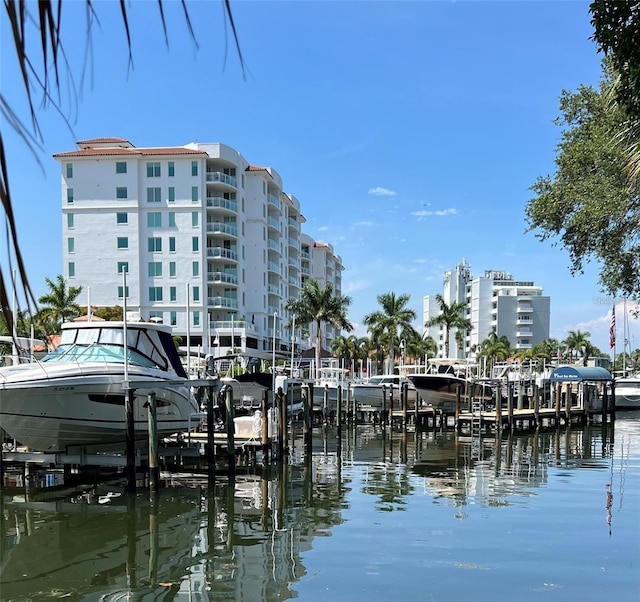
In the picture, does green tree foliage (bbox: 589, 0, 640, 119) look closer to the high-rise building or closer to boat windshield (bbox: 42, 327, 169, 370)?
boat windshield (bbox: 42, 327, 169, 370)

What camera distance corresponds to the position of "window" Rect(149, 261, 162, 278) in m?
67.8

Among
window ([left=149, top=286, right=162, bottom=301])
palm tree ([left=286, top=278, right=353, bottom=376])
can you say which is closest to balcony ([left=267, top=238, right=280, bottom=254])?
palm tree ([left=286, top=278, right=353, bottom=376])

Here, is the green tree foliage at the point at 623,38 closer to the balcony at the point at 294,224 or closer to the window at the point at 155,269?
the window at the point at 155,269

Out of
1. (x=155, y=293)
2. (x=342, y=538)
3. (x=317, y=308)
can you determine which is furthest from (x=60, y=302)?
(x=342, y=538)

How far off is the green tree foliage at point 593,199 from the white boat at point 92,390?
46.2ft

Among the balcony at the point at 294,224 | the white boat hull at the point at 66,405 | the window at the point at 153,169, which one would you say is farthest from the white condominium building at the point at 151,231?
the white boat hull at the point at 66,405

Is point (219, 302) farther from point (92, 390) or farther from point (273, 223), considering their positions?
point (92, 390)

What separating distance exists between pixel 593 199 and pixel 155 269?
52.3m

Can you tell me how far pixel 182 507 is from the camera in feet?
56.7

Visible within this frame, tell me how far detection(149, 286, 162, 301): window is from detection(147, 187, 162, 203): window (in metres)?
8.69

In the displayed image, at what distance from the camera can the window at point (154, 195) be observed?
67.7m

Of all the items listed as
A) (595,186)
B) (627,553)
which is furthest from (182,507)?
(595,186)

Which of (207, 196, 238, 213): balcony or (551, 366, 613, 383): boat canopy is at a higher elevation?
(207, 196, 238, 213): balcony

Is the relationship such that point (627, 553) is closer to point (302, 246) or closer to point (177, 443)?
point (177, 443)
